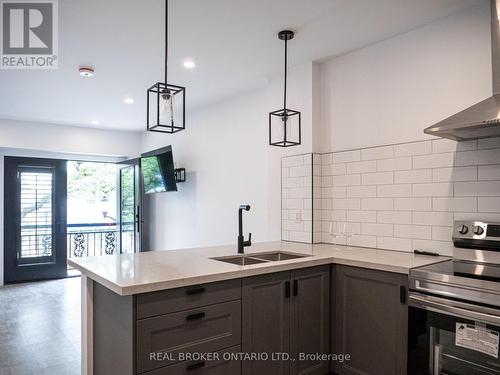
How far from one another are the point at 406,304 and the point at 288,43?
2.10m

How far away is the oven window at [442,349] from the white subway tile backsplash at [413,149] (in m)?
1.14

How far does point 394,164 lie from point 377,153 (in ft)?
0.57

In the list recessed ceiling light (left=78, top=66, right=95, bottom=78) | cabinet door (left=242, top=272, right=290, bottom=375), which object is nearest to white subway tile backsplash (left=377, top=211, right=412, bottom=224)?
cabinet door (left=242, top=272, right=290, bottom=375)

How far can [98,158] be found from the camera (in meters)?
6.55

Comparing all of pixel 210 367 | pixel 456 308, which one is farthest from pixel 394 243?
pixel 210 367

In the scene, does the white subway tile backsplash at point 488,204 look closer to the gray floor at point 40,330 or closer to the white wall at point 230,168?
the white wall at point 230,168

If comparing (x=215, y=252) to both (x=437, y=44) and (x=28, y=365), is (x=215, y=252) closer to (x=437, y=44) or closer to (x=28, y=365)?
(x=28, y=365)

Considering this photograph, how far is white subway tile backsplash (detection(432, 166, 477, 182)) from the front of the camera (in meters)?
2.30

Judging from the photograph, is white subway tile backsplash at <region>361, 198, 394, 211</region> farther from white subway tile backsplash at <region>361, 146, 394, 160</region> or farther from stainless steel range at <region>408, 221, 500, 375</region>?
stainless steel range at <region>408, 221, 500, 375</region>

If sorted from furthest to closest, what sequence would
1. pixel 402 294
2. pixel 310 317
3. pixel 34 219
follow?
pixel 34 219, pixel 310 317, pixel 402 294

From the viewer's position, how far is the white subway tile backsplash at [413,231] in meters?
2.52

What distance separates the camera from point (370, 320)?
7.36ft

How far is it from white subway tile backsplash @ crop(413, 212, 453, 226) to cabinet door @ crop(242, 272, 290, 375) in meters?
1.08

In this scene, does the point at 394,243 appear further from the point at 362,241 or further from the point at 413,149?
the point at 413,149
